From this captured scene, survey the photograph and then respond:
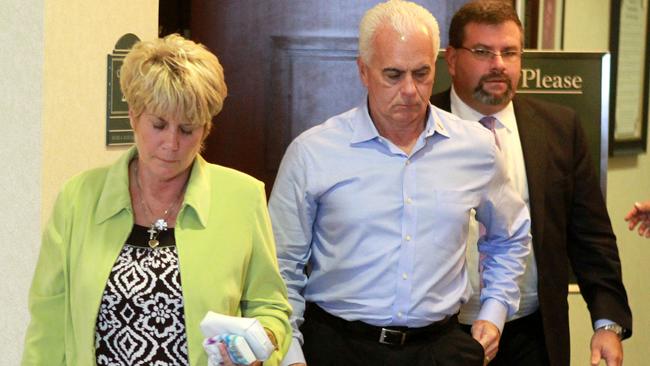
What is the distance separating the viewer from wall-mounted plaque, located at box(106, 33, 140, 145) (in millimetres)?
3766

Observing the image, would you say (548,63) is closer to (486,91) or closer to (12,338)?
(486,91)

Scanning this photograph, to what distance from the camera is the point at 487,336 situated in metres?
3.37

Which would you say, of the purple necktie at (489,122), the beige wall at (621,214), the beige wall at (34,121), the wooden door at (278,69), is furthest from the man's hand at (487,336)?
the beige wall at (621,214)

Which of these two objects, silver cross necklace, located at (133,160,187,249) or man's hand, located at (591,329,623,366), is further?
man's hand, located at (591,329,623,366)

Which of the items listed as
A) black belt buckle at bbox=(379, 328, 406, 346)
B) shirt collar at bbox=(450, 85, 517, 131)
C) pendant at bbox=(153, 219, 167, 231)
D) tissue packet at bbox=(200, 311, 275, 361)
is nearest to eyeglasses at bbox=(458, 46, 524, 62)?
shirt collar at bbox=(450, 85, 517, 131)

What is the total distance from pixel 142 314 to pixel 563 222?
5.01ft

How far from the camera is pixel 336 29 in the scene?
17.2 ft

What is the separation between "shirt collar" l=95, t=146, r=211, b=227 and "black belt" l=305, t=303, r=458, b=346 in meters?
0.61

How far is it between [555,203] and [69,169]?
1.44 meters

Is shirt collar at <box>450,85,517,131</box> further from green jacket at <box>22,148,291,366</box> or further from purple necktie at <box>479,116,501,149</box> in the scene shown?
green jacket at <box>22,148,291,366</box>

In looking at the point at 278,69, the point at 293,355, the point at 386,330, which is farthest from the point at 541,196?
the point at 278,69

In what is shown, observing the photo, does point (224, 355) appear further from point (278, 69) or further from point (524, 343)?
point (278, 69)

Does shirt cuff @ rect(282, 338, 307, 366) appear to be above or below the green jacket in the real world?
below

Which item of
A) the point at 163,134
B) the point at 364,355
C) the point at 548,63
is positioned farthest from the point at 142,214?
the point at 548,63
